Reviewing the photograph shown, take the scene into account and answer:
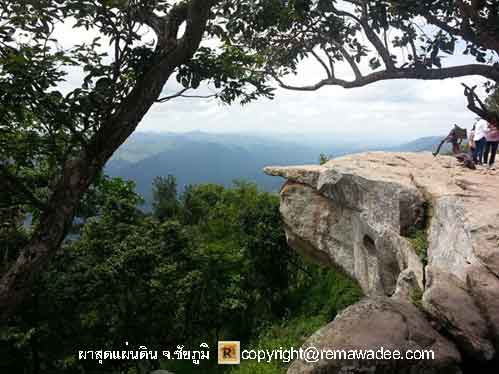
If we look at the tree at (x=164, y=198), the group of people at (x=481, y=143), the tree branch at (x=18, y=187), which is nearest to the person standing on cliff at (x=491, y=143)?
the group of people at (x=481, y=143)

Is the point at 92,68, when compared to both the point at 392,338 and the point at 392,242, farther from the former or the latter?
the point at 392,242

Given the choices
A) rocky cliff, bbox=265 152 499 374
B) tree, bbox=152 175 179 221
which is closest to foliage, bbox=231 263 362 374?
rocky cliff, bbox=265 152 499 374

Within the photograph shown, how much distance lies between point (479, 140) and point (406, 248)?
512 cm

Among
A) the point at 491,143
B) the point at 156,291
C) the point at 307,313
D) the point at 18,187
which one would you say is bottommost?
the point at 307,313

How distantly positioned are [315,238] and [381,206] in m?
4.37

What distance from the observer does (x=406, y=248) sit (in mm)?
8695

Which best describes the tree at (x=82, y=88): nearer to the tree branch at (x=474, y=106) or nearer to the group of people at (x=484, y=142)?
the tree branch at (x=474, y=106)

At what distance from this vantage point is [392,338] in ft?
15.2

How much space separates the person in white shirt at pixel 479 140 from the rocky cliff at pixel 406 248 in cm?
62

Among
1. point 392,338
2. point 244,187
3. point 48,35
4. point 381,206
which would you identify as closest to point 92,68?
point 48,35

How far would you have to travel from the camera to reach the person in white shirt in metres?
11.1

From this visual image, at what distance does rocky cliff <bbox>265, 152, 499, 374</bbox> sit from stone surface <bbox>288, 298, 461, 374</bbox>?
1cm

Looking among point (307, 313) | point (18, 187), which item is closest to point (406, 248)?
point (18, 187)

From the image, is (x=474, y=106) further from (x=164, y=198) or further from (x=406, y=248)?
(x=164, y=198)
